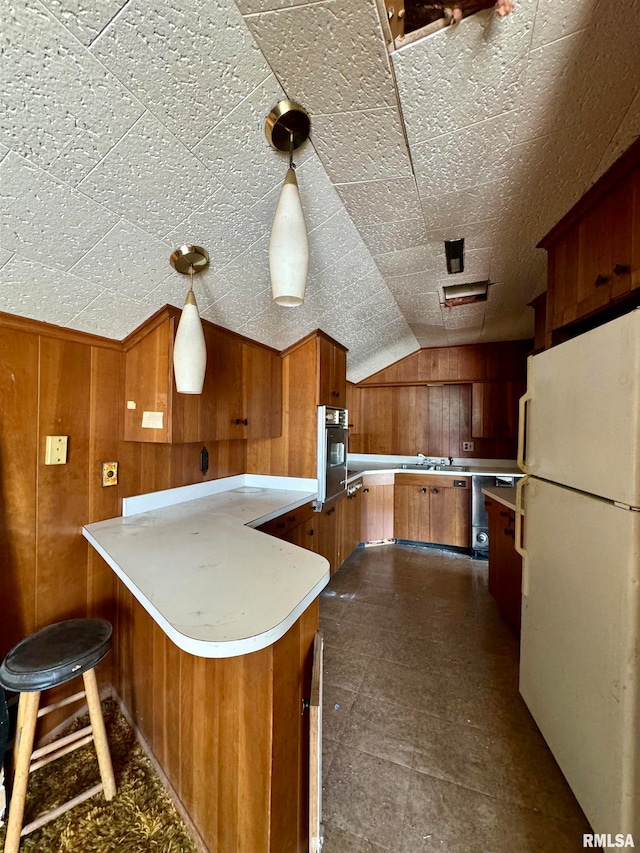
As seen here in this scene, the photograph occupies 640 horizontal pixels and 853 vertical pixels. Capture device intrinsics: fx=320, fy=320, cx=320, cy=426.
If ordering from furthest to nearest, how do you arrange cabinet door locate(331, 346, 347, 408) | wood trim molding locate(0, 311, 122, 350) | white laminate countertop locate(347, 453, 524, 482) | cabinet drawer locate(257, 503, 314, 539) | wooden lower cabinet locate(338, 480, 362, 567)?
white laminate countertop locate(347, 453, 524, 482) < wooden lower cabinet locate(338, 480, 362, 567) < cabinet door locate(331, 346, 347, 408) < cabinet drawer locate(257, 503, 314, 539) < wood trim molding locate(0, 311, 122, 350)

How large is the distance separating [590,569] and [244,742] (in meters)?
1.13

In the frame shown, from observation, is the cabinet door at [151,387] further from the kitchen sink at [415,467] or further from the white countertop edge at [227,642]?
the kitchen sink at [415,467]

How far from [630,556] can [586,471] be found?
Answer: 282 mm

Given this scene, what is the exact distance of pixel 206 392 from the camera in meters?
1.88

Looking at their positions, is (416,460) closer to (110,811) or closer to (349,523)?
(349,523)

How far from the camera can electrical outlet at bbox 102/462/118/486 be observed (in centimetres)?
162

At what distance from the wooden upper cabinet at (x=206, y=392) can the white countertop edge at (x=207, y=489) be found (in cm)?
37

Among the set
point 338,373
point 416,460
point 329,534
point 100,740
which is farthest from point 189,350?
point 416,460

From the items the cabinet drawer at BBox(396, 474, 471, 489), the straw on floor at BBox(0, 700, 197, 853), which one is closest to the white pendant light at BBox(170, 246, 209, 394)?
the straw on floor at BBox(0, 700, 197, 853)

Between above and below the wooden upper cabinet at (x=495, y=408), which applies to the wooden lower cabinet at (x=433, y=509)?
below

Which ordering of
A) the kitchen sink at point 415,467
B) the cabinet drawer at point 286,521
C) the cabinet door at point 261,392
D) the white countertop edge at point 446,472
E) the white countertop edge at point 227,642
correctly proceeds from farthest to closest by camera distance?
1. the kitchen sink at point 415,467
2. the white countertop edge at point 446,472
3. the cabinet door at point 261,392
4. the cabinet drawer at point 286,521
5. the white countertop edge at point 227,642

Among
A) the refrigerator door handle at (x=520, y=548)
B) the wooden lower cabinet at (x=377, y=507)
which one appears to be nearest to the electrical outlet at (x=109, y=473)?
the refrigerator door handle at (x=520, y=548)

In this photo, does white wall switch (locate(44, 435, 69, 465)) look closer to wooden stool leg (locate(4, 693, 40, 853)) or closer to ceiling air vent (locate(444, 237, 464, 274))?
wooden stool leg (locate(4, 693, 40, 853))

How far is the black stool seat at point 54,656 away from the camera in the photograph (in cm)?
102
